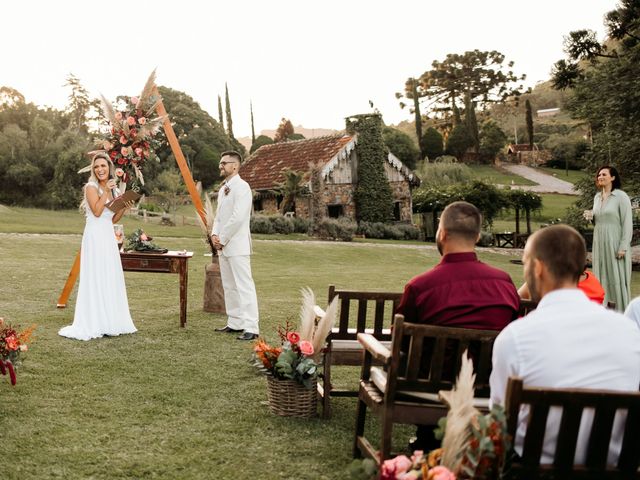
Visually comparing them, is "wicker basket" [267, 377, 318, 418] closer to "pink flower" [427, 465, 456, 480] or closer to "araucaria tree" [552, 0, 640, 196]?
"pink flower" [427, 465, 456, 480]

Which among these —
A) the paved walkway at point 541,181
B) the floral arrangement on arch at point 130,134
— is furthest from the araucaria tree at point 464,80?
the floral arrangement on arch at point 130,134

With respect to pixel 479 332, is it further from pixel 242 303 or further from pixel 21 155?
pixel 21 155

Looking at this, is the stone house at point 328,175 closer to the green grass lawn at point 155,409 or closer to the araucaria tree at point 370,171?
the araucaria tree at point 370,171

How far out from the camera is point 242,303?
366 inches

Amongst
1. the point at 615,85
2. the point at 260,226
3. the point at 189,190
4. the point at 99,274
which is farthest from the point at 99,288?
the point at 260,226

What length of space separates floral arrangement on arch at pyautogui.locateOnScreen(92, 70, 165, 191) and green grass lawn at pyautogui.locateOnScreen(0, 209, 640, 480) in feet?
7.27

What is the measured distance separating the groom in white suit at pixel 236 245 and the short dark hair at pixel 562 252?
20.9ft

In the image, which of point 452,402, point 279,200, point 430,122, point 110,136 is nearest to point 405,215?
point 279,200

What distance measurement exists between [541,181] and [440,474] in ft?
227

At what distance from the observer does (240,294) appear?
9344 mm

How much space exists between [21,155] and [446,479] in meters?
49.3

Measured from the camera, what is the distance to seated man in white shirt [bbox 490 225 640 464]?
297cm

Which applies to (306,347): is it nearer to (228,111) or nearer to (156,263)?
(156,263)

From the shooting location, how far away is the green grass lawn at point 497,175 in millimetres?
64769
